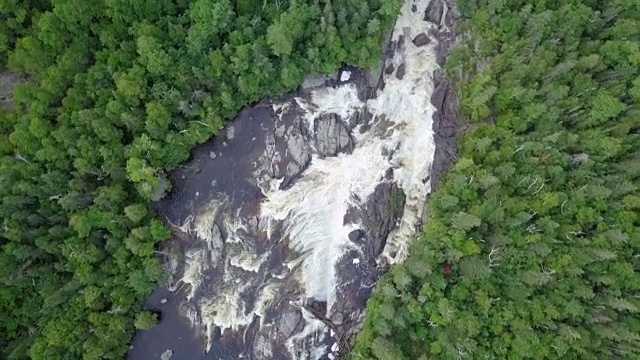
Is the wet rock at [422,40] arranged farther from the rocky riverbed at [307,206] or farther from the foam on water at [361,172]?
the foam on water at [361,172]

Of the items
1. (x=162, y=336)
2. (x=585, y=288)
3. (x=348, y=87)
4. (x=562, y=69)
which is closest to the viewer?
(x=585, y=288)

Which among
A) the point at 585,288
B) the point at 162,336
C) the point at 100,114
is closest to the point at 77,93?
the point at 100,114

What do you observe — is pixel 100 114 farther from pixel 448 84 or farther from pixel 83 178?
pixel 448 84

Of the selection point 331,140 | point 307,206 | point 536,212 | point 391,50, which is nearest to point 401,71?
point 391,50

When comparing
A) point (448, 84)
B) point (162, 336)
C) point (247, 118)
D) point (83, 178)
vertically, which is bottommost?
point (162, 336)

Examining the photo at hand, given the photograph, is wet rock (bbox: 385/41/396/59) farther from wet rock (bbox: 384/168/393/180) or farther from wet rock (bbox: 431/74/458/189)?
wet rock (bbox: 384/168/393/180)

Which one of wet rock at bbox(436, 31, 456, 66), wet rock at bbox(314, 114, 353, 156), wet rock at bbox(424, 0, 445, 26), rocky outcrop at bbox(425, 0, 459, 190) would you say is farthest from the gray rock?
wet rock at bbox(424, 0, 445, 26)

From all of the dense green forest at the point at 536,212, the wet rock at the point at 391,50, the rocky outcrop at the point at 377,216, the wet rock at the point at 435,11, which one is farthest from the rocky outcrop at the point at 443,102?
the wet rock at the point at 391,50

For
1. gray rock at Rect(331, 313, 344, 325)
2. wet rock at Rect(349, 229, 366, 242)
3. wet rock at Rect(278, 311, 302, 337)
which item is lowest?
gray rock at Rect(331, 313, 344, 325)

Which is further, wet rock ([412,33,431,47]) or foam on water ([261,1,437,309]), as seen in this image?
wet rock ([412,33,431,47])
